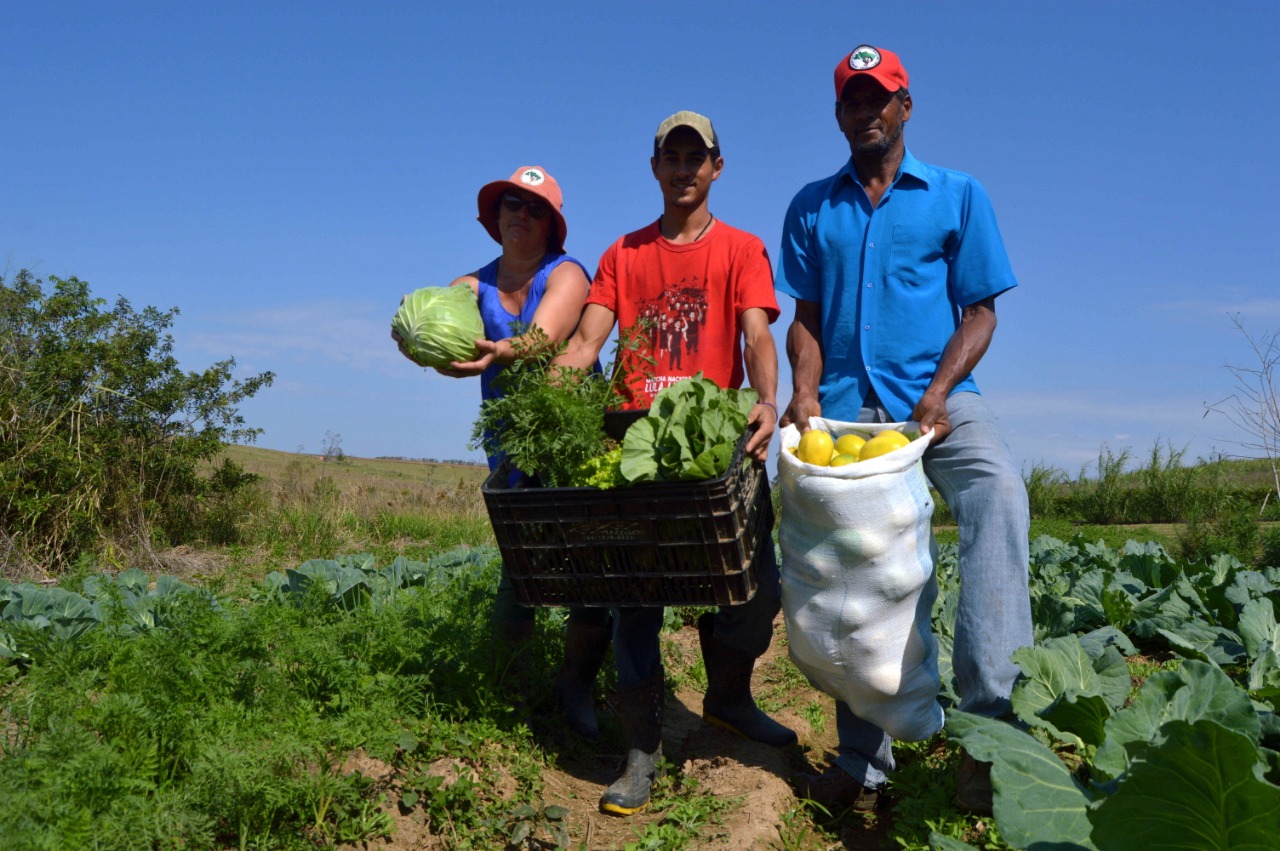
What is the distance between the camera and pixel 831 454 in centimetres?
334

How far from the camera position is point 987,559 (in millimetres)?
3293

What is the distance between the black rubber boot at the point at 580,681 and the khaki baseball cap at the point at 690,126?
2.13m

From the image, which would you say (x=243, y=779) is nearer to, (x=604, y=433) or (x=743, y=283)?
(x=604, y=433)

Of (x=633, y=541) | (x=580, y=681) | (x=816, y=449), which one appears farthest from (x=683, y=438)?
(x=580, y=681)

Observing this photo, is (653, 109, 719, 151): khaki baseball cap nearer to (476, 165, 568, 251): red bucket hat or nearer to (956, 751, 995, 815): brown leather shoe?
(476, 165, 568, 251): red bucket hat

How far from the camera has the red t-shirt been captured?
3.85 meters

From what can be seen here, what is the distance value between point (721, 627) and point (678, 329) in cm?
132

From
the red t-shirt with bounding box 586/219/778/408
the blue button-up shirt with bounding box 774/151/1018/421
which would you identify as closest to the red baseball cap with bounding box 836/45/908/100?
the blue button-up shirt with bounding box 774/151/1018/421

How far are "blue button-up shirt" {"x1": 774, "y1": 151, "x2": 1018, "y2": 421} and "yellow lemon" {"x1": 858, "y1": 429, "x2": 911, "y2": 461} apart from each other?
0.33 m

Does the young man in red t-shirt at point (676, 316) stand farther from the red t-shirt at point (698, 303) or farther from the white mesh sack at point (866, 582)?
the white mesh sack at point (866, 582)

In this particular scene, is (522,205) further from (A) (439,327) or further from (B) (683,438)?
(B) (683,438)

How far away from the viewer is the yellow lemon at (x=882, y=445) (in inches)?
128

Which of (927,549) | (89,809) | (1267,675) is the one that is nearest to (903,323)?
(927,549)

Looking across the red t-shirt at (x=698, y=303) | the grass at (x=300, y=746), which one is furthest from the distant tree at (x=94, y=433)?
the red t-shirt at (x=698, y=303)
